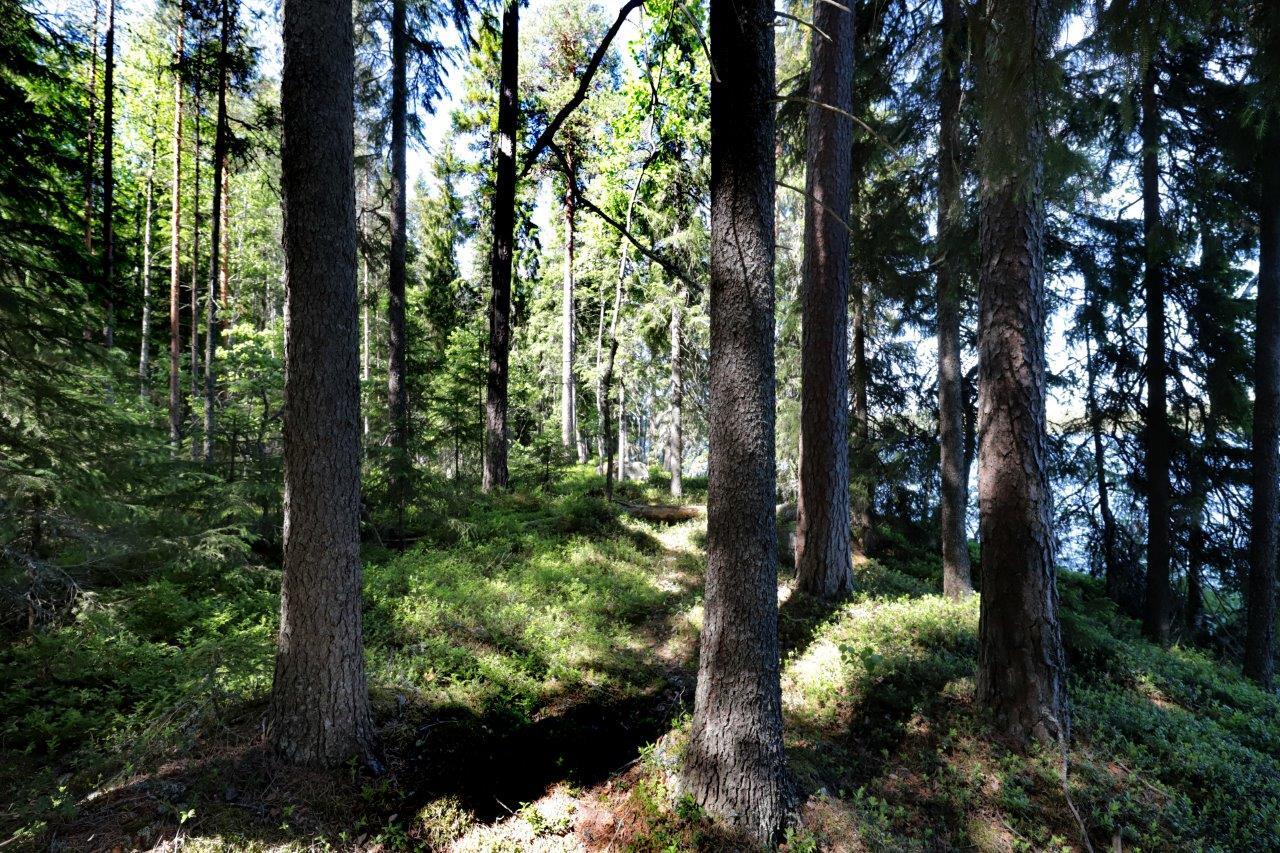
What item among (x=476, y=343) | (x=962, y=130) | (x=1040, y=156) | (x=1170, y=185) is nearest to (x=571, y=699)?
(x=1040, y=156)

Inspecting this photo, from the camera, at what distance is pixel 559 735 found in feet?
15.4

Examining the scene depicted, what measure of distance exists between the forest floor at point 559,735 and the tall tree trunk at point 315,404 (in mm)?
471

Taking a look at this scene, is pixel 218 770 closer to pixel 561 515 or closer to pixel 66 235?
pixel 66 235

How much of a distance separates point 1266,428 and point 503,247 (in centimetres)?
1361

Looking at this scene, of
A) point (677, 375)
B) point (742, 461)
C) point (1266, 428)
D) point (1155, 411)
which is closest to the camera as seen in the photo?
point (742, 461)

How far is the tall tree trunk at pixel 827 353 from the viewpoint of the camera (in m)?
7.06

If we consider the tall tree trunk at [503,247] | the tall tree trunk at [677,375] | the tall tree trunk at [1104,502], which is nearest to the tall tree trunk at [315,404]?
the tall tree trunk at [503,247]

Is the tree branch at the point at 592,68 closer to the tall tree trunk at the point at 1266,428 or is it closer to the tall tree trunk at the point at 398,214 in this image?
the tall tree trunk at the point at 398,214

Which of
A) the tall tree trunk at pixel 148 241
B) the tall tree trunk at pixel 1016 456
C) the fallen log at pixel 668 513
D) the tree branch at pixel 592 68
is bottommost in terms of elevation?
the fallen log at pixel 668 513

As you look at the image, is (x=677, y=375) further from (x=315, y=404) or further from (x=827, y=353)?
(x=315, y=404)

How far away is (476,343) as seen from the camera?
18.5 meters

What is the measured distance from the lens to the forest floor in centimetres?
355

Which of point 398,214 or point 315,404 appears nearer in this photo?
point 315,404

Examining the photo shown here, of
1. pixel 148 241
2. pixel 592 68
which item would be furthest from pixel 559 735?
pixel 148 241
